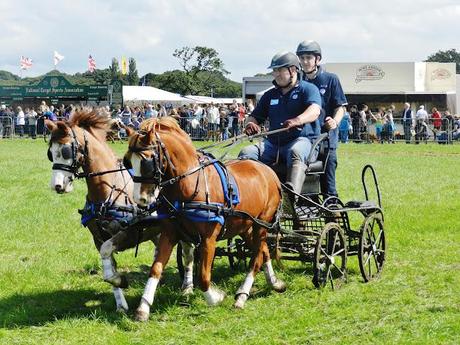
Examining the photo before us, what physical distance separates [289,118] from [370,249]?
1799 millimetres

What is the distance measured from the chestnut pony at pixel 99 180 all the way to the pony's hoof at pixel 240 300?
1.07 metres

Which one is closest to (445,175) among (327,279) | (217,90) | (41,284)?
(327,279)

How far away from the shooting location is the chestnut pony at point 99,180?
22.5ft

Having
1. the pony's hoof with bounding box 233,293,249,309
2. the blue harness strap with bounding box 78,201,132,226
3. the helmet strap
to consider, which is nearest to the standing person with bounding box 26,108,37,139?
the helmet strap

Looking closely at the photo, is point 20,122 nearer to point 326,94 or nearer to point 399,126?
point 399,126

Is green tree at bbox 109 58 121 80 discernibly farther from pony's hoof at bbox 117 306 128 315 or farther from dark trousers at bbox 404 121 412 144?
pony's hoof at bbox 117 306 128 315

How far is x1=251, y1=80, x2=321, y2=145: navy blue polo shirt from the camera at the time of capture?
8047mm

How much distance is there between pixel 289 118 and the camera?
26.8 feet

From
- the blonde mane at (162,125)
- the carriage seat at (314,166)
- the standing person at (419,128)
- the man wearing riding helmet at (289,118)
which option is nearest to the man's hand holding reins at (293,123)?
the man wearing riding helmet at (289,118)

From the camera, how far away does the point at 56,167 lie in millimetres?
6805

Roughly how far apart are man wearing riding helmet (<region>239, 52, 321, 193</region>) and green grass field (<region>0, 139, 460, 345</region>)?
4.60ft

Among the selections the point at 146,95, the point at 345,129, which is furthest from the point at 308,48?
the point at 146,95

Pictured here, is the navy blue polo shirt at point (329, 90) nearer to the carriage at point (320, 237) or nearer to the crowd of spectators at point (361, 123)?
the carriage at point (320, 237)

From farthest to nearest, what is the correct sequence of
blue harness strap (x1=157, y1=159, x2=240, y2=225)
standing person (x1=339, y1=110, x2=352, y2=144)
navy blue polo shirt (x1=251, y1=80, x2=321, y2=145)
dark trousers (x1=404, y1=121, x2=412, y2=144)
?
1. dark trousers (x1=404, y1=121, x2=412, y2=144)
2. standing person (x1=339, y1=110, x2=352, y2=144)
3. navy blue polo shirt (x1=251, y1=80, x2=321, y2=145)
4. blue harness strap (x1=157, y1=159, x2=240, y2=225)
